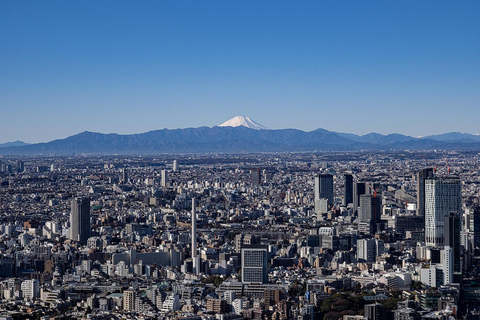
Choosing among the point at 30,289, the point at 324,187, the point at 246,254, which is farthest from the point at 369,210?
the point at 30,289

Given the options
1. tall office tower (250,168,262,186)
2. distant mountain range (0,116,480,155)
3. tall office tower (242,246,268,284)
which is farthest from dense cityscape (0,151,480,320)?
distant mountain range (0,116,480,155)

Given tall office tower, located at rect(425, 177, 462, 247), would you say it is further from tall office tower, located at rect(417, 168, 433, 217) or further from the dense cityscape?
tall office tower, located at rect(417, 168, 433, 217)

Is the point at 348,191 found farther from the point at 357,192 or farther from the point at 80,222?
the point at 80,222

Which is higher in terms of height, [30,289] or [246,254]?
[246,254]

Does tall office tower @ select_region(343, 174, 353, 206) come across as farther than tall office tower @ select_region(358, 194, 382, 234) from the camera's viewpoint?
Yes

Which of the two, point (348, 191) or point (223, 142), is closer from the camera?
point (348, 191)

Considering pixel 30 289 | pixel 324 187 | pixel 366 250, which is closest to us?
pixel 30 289

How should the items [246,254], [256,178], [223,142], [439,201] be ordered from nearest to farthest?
[246,254] → [439,201] → [256,178] → [223,142]
